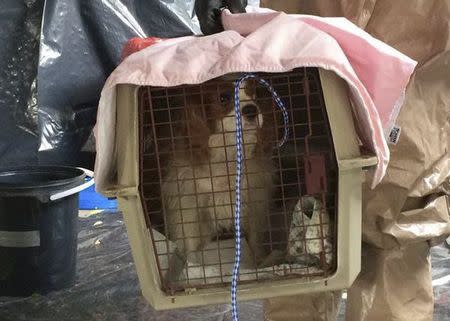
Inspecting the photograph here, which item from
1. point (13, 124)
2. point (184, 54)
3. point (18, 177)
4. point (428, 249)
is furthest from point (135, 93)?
point (13, 124)

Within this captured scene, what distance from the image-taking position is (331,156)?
1.07 metres

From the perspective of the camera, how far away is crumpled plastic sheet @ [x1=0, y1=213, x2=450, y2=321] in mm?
1735

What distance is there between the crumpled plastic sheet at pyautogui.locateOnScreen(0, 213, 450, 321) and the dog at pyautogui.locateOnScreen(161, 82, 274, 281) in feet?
1.57

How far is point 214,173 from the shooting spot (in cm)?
134

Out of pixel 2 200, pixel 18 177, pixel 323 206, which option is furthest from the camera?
pixel 18 177

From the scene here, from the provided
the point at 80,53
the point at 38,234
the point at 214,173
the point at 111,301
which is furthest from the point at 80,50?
the point at 214,173

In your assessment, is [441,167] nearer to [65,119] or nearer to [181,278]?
[181,278]

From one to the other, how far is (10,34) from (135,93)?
178cm

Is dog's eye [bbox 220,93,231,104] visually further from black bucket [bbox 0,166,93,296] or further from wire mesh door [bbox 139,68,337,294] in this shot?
black bucket [bbox 0,166,93,296]

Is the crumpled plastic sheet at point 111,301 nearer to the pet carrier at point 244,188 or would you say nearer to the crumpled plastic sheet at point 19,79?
the pet carrier at point 244,188

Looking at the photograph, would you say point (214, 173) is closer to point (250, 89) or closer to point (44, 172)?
point (250, 89)

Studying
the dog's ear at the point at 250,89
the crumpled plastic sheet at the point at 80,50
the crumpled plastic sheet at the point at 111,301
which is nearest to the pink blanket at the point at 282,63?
the dog's ear at the point at 250,89

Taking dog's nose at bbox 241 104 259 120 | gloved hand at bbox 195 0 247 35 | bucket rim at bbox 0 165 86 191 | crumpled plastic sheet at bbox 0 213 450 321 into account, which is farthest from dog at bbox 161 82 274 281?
bucket rim at bbox 0 165 86 191

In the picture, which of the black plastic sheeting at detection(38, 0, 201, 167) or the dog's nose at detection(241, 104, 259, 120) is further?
the black plastic sheeting at detection(38, 0, 201, 167)
